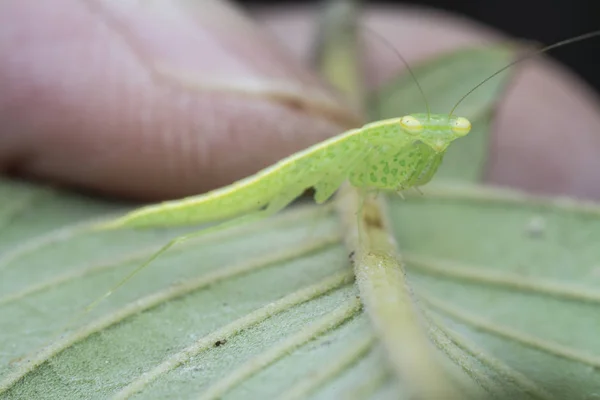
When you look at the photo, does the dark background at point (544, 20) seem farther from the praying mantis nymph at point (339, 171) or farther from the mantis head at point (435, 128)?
the mantis head at point (435, 128)

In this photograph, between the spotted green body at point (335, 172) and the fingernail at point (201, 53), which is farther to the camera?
the fingernail at point (201, 53)

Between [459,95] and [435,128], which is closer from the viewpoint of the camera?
[435,128]

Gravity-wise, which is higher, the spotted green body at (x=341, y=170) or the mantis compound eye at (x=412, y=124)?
the mantis compound eye at (x=412, y=124)

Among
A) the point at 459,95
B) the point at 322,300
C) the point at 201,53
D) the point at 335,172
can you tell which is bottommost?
the point at 322,300

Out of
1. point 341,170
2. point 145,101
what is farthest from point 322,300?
point 145,101

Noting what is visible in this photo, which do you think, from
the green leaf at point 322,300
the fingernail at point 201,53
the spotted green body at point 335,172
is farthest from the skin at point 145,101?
the spotted green body at point 335,172

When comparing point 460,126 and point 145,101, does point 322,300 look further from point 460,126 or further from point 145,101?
point 145,101

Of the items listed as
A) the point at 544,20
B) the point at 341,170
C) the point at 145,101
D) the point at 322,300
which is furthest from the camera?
the point at 544,20
